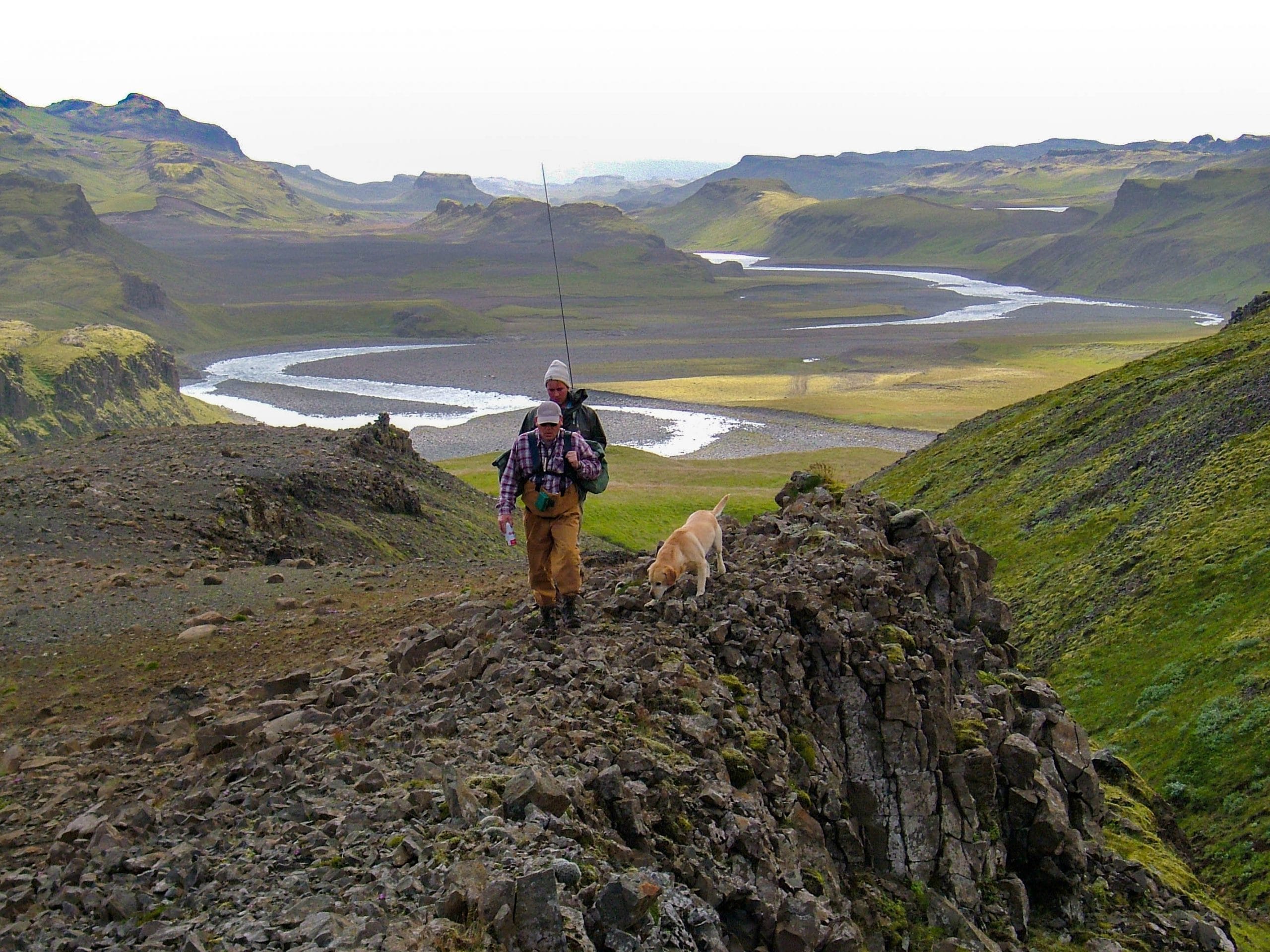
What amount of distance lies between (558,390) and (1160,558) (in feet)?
78.6

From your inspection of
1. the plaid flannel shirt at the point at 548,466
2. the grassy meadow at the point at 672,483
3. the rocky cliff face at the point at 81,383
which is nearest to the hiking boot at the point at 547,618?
the plaid flannel shirt at the point at 548,466

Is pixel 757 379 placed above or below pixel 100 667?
below

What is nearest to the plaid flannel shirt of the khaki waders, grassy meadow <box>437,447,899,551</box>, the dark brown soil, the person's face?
the khaki waders

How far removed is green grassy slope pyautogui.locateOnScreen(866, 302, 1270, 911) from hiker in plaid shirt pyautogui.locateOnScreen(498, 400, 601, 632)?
546 inches

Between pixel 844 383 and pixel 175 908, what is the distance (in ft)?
426

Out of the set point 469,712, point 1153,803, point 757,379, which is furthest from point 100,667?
point 757,379

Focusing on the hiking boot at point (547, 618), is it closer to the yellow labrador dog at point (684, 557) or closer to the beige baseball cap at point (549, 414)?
the yellow labrador dog at point (684, 557)

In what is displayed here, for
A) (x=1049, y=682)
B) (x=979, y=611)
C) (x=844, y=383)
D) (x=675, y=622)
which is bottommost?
(x=844, y=383)

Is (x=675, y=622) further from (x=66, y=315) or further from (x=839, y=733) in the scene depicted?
(x=66, y=315)

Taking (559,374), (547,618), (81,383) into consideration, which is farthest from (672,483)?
(81,383)

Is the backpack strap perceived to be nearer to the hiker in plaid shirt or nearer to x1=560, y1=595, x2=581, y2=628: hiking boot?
the hiker in plaid shirt

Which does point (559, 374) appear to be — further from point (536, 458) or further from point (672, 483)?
point (672, 483)

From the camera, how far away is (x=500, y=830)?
8289 millimetres

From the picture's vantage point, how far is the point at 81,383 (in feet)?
352
